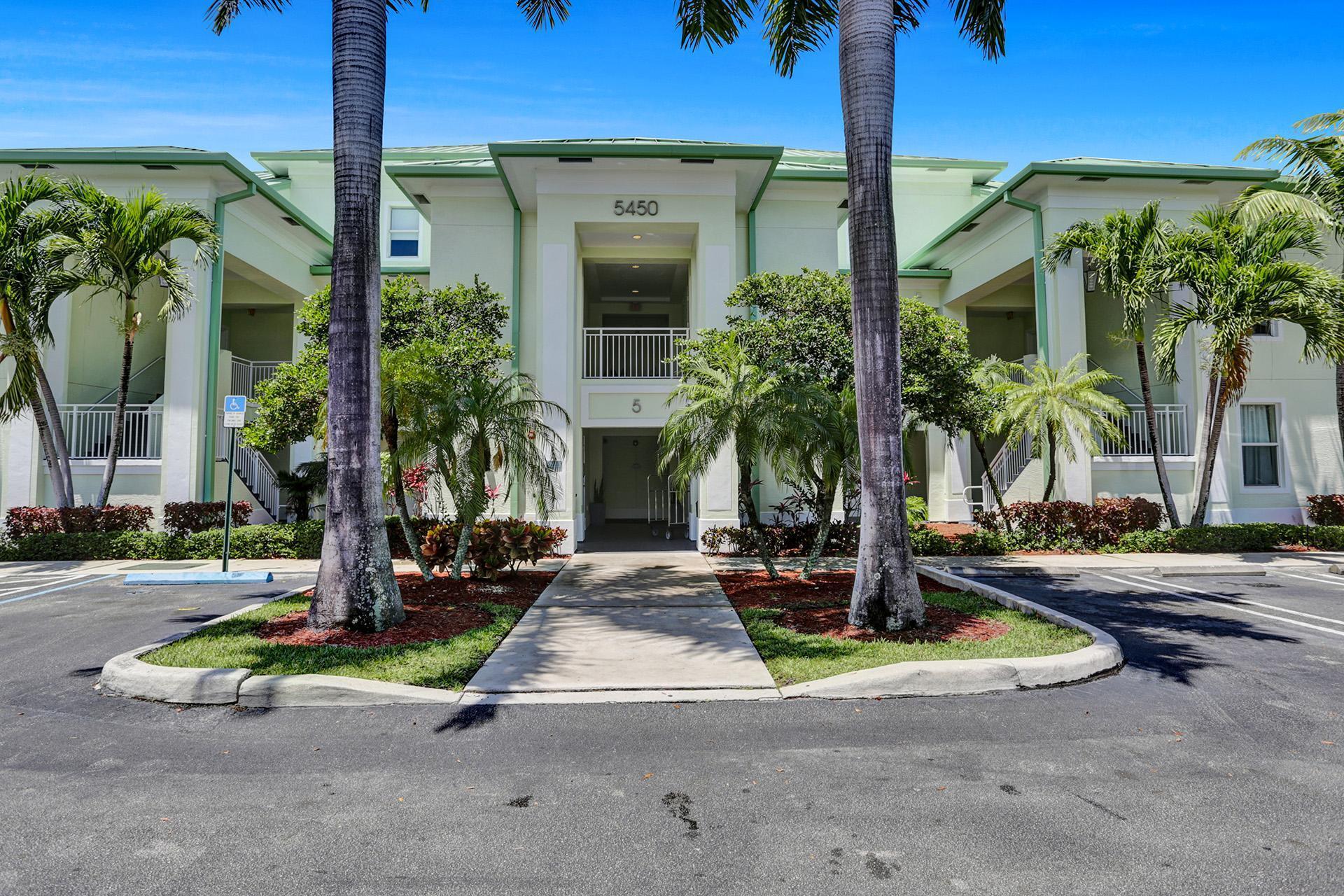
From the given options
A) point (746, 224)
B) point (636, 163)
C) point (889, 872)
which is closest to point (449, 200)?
point (636, 163)

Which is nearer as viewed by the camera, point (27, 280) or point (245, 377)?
point (27, 280)

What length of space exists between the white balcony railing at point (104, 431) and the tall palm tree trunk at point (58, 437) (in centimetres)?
103

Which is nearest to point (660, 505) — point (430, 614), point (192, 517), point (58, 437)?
point (192, 517)

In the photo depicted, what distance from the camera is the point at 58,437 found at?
13.9 meters

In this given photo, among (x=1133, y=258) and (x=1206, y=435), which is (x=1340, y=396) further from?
(x=1133, y=258)

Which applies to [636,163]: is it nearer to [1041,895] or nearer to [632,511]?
[632,511]

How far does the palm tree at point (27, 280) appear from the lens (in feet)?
41.3

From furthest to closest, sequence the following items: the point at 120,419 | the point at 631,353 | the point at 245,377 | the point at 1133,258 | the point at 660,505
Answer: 1. the point at 660,505
2. the point at 245,377
3. the point at 631,353
4. the point at 1133,258
5. the point at 120,419

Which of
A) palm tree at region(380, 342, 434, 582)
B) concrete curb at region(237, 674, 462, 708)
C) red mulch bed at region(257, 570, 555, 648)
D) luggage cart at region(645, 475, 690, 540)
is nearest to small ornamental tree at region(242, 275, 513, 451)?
palm tree at region(380, 342, 434, 582)

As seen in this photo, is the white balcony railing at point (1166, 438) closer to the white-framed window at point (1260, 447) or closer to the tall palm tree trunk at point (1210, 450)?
the tall palm tree trunk at point (1210, 450)

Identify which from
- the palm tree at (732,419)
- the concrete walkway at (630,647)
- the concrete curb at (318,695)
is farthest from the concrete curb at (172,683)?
the palm tree at (732,419)

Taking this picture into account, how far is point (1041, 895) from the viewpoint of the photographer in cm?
312

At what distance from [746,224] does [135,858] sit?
15.8m

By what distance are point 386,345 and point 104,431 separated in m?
7.56
